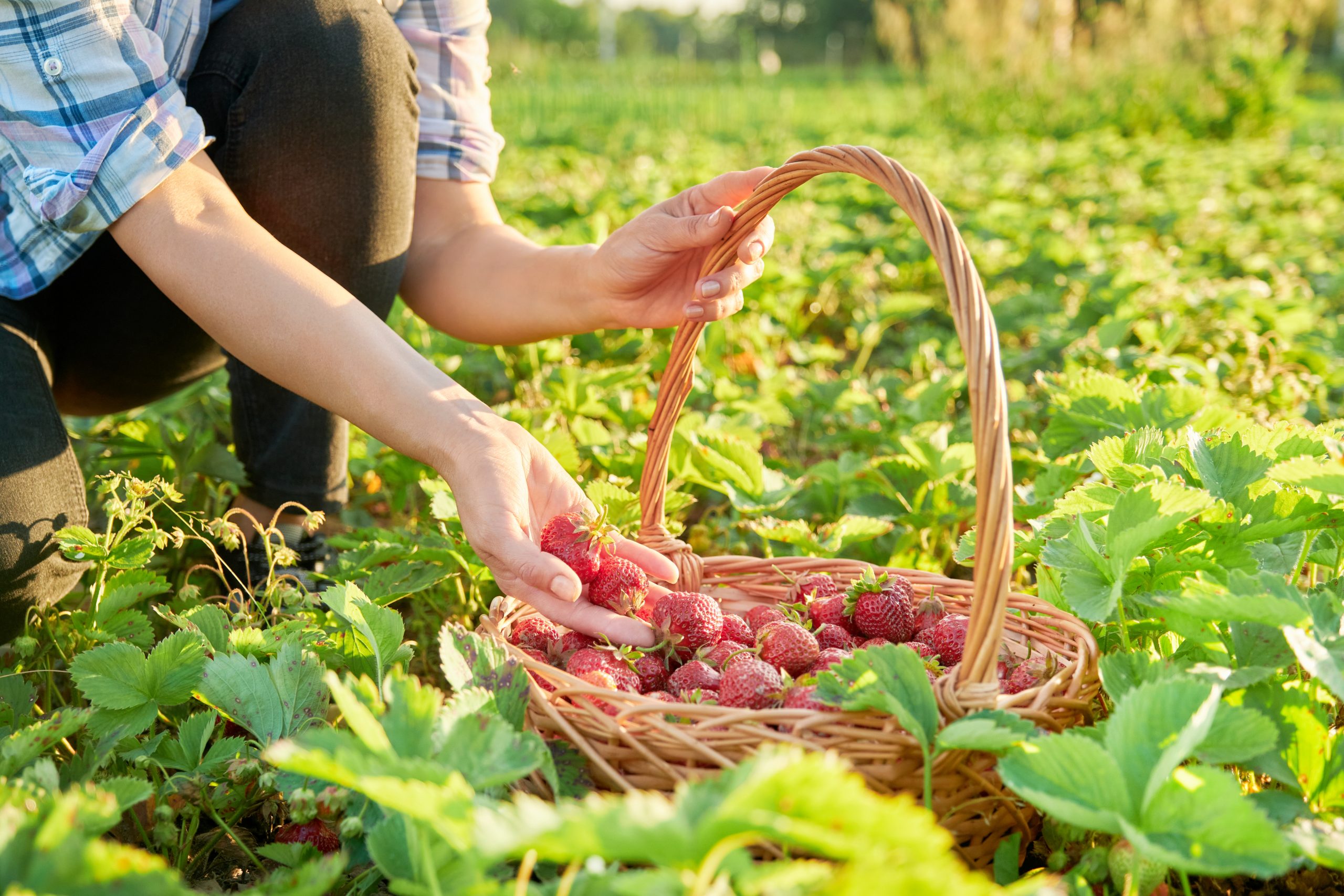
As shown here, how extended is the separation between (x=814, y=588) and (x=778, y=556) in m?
0.36

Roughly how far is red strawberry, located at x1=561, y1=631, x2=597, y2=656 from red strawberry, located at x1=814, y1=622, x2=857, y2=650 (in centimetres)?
26

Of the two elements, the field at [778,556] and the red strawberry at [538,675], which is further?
A: the red strawberry at [538,675]

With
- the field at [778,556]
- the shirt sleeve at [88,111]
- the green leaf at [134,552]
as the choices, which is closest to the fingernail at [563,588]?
the field at [778,556]

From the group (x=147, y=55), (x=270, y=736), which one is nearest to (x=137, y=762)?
(x=270, y=736)

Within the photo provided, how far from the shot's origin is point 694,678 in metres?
1.10

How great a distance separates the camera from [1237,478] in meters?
1.15

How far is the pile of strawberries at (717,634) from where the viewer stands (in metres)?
1.10

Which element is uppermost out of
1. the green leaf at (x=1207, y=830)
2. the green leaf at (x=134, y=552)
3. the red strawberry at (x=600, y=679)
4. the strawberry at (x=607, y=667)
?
the green leaf at (x=134, y=552)

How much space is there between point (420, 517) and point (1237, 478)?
1.37 metres

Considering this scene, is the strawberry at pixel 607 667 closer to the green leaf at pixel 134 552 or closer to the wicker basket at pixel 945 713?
the wicker basket at pixel 945 713

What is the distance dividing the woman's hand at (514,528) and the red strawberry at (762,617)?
0.46 feet

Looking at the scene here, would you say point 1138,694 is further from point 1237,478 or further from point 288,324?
point 288,324

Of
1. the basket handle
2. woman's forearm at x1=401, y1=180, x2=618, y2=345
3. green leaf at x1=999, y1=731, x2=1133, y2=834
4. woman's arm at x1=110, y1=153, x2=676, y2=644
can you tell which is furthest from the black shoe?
green leaf at x1=999, y1=731, x2=1133, y2=834

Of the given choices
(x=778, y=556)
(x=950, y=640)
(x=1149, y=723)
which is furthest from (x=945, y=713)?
(x=778, y=556)
